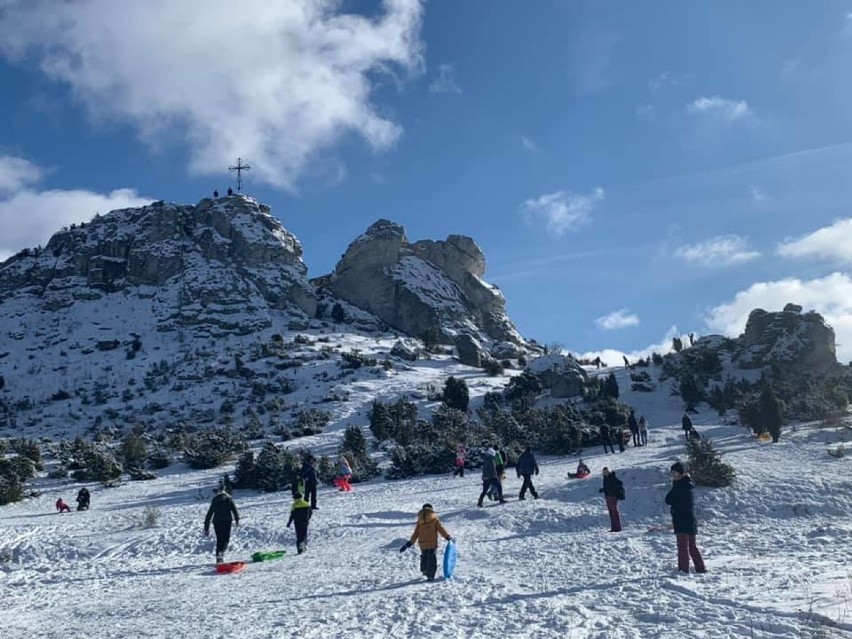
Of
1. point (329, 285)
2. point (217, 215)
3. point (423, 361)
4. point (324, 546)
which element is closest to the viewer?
point (324, 546)

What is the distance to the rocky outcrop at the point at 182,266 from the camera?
230 feet

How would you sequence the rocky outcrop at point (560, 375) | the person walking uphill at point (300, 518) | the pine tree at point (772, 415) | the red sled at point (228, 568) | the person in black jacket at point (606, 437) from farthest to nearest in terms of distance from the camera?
the rocky outcrop at point (560, 375) < the person in black jacket at point (606, 437) < the pine tree at point (772, 415) < the person walking uphill at point (300, 518) < the red sled at point (228, 568)

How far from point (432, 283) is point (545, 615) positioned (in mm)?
75809

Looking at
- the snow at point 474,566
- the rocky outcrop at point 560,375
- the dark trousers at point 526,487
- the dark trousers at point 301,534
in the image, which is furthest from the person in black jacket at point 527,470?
the rocky outcrop at point 560,375

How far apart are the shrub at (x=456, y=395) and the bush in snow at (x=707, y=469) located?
26321mm

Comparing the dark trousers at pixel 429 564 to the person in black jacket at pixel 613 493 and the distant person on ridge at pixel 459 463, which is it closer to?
the person in black jacket at pixel 613 493

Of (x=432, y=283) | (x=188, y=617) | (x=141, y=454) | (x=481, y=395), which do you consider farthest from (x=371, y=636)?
(x=432, y=283)

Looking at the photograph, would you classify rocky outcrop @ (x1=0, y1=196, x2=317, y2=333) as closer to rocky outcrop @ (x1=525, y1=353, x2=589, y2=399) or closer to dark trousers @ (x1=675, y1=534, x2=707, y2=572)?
rocky outcrop @ (x1=525, y1=353, x2=589, y2=399)

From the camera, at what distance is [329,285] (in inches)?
3371

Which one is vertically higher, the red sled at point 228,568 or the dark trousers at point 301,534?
the dark trousers at point 301,534

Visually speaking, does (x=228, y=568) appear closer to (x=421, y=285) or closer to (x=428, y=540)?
(x=428, y=540)

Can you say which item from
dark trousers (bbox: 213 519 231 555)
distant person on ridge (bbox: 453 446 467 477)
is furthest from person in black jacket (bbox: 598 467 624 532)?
distant person on ridge (bbox: 453 446 467 477)

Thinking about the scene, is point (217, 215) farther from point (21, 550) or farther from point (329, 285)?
point (21, 550)

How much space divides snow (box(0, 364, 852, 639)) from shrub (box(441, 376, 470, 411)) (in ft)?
66.8
